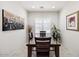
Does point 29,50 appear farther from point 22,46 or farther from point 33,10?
point 33,10

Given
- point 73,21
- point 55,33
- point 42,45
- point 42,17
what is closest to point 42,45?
point 42,45

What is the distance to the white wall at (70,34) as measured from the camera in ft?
2.96

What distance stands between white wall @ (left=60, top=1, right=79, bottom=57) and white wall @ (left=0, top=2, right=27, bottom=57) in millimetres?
404

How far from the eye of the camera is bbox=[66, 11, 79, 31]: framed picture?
857 millimetres

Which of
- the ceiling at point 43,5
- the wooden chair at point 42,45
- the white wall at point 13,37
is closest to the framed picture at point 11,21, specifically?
the white wall at point 13,37

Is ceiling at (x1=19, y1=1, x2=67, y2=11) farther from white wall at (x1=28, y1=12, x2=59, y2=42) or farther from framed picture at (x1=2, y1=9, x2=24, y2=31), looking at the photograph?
framed picture at (x1=2, y1=9, x2=24, y2=31)

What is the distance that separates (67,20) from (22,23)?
0.46 m

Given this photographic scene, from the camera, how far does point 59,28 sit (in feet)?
3.35

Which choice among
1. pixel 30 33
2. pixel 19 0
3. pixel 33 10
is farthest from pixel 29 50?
pixel 19 0

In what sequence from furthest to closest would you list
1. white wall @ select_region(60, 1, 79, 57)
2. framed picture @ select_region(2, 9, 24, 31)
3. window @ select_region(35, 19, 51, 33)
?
1. window @ select_region(35, 19, 51, 33)
2. white wall @ select_region(60, 1, 79, 57)
3. framed picture @ select_region(2, 9, 24, 31)

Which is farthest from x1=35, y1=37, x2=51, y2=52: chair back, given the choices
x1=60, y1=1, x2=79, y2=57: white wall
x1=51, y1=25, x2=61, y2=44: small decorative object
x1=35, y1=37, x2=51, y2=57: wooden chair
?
x1=60, y1=1, x2=79, y2=57: white wall

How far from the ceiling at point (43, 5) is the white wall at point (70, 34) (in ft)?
0.22

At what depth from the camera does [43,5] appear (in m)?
0.94

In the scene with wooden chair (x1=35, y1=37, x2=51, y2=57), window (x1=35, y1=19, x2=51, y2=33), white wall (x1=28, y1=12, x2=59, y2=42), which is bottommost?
wooden chair (x1=35, y1=37, x2=51, y2=57)
